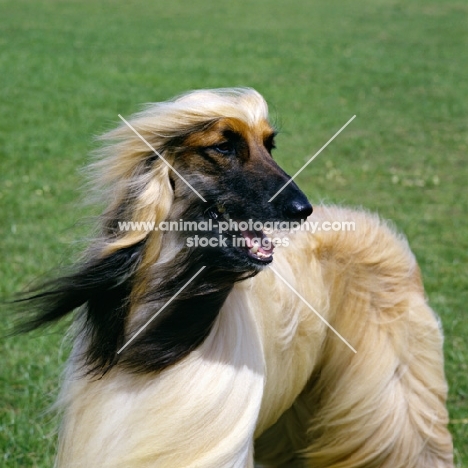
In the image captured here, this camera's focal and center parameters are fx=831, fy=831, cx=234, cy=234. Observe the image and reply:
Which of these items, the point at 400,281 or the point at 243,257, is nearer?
the point at 243,257

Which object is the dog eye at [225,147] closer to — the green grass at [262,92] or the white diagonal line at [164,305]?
the white diagonal line at [164,305]

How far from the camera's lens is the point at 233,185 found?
258 centimetres

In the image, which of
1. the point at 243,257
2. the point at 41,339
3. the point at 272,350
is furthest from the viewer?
the point at 41,339

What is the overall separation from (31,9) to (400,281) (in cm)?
2079

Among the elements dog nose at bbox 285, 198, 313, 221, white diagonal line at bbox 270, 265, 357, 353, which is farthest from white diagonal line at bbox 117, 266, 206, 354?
white diagonal line at bbox 270, 265, 357, 353

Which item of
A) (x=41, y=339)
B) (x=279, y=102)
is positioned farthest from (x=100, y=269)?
(x=279, y=102)

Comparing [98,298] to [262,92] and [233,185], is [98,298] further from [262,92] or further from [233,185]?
[262,92]

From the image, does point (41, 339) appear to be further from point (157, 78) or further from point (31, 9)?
point (31, 9)

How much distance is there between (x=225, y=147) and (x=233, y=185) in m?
0.13

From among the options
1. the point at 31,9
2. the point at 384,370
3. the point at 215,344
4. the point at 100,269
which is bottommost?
the point at 31,9

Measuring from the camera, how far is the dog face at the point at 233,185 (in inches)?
99.7

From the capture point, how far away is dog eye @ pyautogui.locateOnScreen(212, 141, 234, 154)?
2595 mm

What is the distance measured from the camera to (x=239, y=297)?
9.28 feet

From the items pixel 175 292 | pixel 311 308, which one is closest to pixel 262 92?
pixel 311 308
